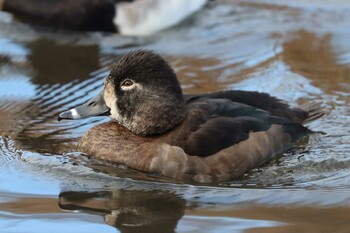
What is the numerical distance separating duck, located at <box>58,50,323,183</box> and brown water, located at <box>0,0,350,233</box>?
0.13 metres

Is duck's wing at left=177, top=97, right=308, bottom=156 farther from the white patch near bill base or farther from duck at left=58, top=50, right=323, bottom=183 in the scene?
the white patch near bill base

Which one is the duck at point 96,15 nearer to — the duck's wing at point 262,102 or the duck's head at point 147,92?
the duck's wing at point 262,102

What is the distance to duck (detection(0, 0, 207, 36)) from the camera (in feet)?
34.3

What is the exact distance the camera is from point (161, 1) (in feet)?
36.4

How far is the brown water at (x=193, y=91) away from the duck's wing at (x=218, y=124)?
293 millimetres

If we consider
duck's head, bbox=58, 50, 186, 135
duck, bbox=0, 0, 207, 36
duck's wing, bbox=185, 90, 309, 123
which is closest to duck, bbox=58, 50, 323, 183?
duck's head, bbox=58, 50, 186, 135

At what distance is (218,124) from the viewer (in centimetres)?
607

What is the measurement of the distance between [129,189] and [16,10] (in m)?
5.63

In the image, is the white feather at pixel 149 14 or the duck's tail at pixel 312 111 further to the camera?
the white feather at pixel 149 14

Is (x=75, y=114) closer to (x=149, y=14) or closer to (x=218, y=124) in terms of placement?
(x=218, y=124)

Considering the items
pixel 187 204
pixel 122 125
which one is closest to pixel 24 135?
pixel 122 125

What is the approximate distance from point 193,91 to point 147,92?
2.09 metres

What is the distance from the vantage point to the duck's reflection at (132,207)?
16.3 ft

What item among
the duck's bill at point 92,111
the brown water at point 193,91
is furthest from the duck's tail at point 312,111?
the duck's bill at point 92,111
